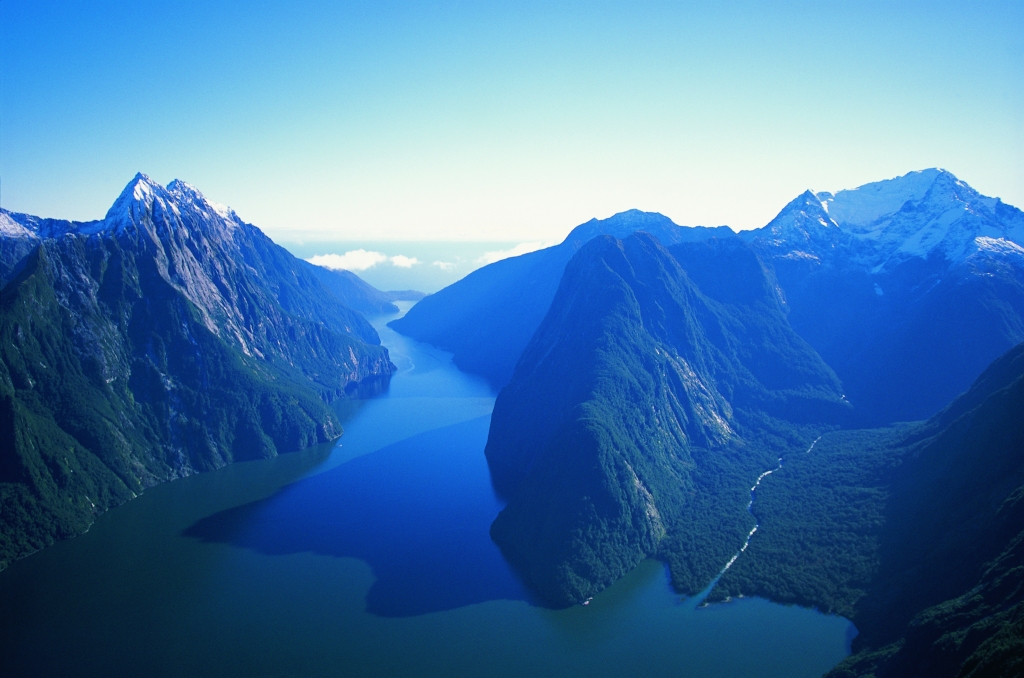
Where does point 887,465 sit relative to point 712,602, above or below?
above

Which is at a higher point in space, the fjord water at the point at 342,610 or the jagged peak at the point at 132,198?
the jagged peak at the point at 132,198

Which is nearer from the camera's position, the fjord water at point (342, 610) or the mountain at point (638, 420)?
the fjord water at point (342, 610)

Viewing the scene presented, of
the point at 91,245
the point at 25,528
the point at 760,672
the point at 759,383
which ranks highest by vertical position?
the point at 91,245

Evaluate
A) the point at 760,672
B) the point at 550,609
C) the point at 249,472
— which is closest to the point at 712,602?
the point at 760,672

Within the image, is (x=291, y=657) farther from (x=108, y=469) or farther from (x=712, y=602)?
(x=108, y=469)

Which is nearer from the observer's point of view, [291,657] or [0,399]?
[291,657]

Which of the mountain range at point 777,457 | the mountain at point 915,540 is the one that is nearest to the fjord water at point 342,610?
the mountain range at point 777,457

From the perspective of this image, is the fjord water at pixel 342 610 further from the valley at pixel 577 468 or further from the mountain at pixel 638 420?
the mountain at pixel 638 420
